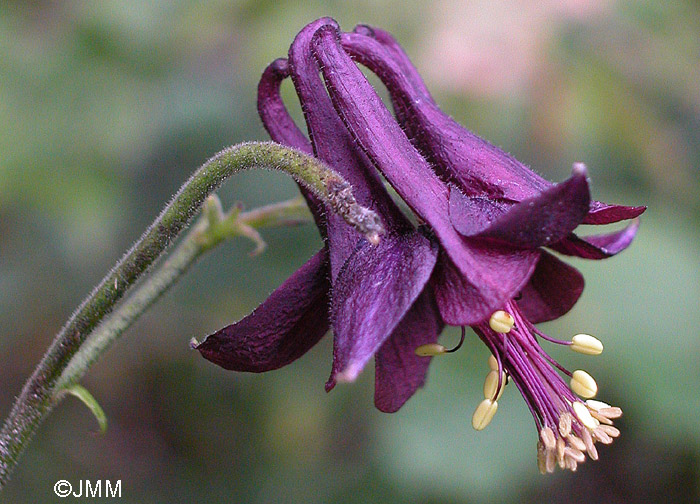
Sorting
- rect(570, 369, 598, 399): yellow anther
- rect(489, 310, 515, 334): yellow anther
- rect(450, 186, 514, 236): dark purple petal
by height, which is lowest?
rect(570, 369, 598, 399): yellow anther

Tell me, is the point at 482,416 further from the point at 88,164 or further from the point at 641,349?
the point at 88,164

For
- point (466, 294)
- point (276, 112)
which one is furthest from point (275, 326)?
point (276, 112)

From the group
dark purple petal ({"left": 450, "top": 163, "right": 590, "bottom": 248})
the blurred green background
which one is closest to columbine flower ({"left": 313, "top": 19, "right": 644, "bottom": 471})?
dark purple petal ({"left": 450, "top": 163, "right": 590, "bottom": 248})

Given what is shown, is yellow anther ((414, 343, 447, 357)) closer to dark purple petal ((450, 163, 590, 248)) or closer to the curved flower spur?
the curved flower spur

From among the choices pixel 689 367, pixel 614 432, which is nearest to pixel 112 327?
pixel 614 432

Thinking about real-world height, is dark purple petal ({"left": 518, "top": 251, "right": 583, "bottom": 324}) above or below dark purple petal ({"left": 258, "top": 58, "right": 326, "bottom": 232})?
below

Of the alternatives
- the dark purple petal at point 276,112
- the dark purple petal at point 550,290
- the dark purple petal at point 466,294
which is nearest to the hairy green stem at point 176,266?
the dark purple petal at point 276,112

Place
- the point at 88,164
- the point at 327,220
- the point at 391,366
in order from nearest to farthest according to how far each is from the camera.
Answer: the point at 327,220 < the point at 391,366 < the point at 88,164

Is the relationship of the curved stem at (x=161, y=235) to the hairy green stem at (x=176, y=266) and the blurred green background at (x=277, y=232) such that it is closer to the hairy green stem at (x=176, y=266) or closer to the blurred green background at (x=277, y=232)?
the hairy green stem at (x=176, y=266)
